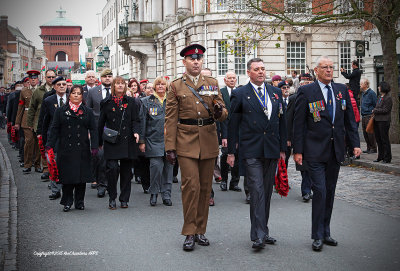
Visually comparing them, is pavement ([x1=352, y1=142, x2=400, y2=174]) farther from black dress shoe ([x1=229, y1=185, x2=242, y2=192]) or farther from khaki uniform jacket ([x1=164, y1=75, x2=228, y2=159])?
khaki uniform jacket ([x1=164, y1=75, x2=228, y2=159])

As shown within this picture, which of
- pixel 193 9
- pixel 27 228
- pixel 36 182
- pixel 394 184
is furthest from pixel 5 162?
pixel 193 9

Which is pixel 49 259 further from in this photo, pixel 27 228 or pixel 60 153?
pixel 60 153

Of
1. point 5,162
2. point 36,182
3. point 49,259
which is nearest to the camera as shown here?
point 49,259

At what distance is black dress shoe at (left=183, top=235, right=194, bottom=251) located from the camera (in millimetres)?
6699

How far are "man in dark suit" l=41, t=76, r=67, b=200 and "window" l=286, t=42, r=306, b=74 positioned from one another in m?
30.5

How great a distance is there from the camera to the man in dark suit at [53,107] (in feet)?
35.4

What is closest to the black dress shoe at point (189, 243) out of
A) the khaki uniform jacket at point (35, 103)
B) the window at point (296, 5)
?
the khaki uniform jacket at point (35, 103)

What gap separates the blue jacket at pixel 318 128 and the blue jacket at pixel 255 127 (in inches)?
9.8

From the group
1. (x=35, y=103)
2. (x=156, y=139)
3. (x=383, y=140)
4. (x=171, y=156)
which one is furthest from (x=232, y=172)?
(x=383, y=140)

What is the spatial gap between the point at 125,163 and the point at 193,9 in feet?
117

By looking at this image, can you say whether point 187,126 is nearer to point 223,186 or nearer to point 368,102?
point 223,186

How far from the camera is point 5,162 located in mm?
16984

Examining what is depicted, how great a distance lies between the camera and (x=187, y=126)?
7.01 m

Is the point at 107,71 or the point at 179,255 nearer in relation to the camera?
the point at 179,255
